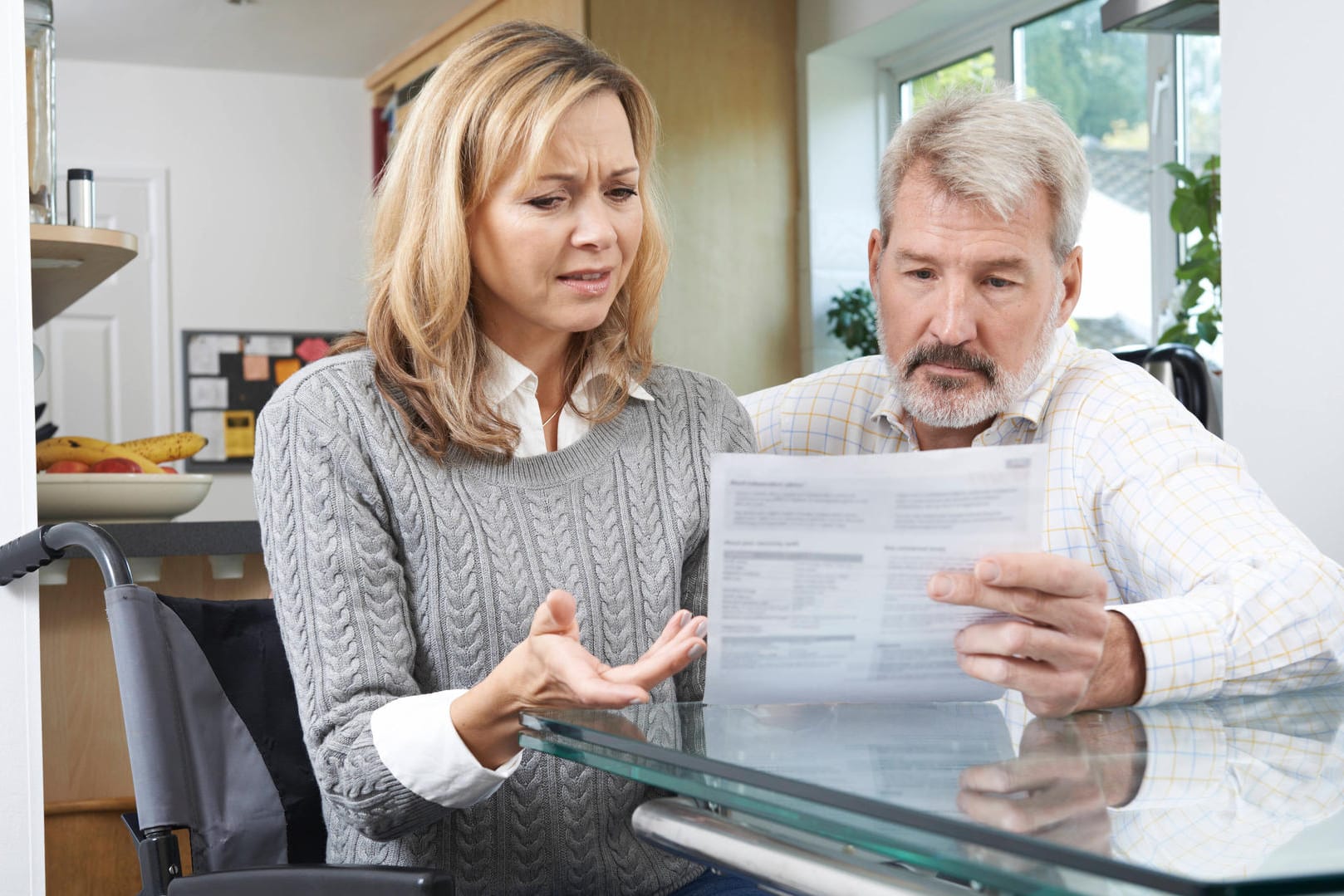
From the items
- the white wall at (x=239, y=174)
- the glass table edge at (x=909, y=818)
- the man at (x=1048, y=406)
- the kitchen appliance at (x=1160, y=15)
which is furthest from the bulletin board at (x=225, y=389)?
the glass table edge at (x=909, y=818)

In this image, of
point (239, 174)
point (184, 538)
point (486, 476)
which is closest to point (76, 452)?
point (184, 538)

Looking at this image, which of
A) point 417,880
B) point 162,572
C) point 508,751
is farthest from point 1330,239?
point 162,572

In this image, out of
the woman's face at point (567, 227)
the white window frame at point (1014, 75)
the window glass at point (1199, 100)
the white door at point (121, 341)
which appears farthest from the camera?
the white door at point (121, 341)

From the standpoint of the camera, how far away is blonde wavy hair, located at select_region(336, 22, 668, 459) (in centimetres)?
126

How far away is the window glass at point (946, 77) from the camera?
403cm

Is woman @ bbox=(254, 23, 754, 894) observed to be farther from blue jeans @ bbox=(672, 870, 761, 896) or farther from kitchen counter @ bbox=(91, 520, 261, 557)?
kitchen counter @ bbox=(91, 520, 261, 557)

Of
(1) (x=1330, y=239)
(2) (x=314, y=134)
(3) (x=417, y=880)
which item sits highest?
(2) (x=314, y=134)

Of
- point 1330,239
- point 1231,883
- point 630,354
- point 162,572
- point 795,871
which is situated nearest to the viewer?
point 1231,883

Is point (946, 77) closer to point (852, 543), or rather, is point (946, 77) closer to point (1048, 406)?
point (1048, 406)

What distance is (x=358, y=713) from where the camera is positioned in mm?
1117

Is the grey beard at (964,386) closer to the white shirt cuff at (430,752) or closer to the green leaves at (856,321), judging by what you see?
the white shirt cuff at (430,752)

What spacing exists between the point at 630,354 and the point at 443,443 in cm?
27

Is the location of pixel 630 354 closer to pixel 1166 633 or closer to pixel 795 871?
pixel 1166 633

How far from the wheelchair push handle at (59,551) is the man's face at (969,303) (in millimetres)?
865
